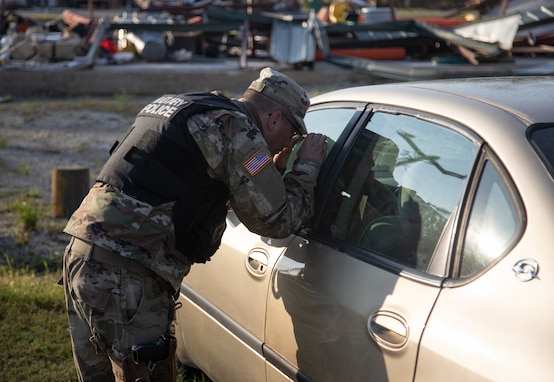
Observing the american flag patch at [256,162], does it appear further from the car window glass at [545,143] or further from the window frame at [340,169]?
the car window glass at [545,143]

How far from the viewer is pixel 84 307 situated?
2.63m

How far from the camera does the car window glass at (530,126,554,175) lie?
6.65 ft

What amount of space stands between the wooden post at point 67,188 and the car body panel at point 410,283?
4042mm

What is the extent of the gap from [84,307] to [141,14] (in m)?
18.1

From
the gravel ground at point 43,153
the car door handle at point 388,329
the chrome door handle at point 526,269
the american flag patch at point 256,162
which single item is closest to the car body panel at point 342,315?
the car door handle at point 388,329

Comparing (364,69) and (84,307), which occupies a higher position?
(84,307)

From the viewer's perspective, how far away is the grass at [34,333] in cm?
405

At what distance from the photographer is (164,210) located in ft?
8.36

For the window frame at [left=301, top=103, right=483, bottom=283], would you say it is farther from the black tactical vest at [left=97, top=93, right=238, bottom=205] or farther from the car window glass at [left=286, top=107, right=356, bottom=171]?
the black tactical vest at [left=97, top=93, right=238, bottom=205]

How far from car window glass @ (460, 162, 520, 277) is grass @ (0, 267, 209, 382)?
6.74 feet

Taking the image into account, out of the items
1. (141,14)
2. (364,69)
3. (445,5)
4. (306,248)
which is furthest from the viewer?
(445,5)

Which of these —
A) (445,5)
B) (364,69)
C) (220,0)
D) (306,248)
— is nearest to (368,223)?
(306,248)

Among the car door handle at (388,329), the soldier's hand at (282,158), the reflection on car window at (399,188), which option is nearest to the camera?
the car door handle at (388,329)

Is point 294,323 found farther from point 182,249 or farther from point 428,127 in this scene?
point 428,127
